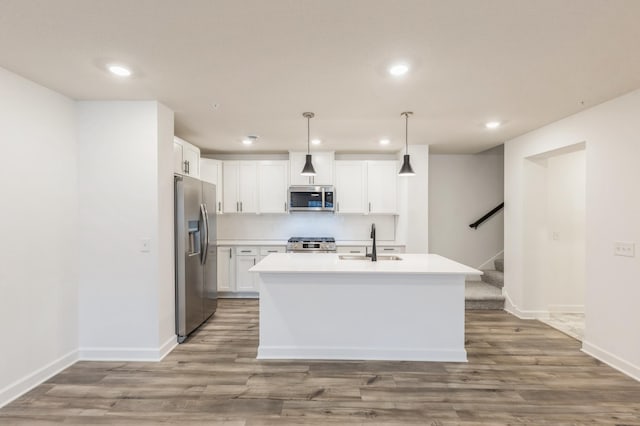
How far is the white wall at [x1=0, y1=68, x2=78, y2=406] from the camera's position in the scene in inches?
95.6

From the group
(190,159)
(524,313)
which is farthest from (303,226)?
(524,313)

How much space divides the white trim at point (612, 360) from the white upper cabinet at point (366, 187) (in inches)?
116

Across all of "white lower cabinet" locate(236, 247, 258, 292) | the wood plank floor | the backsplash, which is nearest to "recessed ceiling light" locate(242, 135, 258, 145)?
the backsplash

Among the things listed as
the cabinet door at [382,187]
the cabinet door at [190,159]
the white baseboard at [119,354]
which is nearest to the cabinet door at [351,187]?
the cabinet door at [382,187]

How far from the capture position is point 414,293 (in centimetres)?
314

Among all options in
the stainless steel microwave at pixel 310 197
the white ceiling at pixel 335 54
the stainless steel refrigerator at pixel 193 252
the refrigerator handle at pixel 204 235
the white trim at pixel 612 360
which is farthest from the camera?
the stainless steel microwave at pixel 310 197

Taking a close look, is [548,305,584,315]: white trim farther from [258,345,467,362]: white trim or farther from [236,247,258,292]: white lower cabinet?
[236,247,258,292]: white lower cabinet

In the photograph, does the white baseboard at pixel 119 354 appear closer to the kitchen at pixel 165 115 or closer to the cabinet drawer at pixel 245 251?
the kitchen at pixel 165 115

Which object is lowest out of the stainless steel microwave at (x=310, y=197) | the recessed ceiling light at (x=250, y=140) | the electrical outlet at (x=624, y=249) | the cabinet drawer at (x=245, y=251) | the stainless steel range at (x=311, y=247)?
the cabinet drawer at (x=245, y=251)

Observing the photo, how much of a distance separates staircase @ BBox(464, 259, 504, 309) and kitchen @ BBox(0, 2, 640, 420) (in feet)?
4.94

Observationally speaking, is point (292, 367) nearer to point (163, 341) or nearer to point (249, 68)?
point (163, 341)

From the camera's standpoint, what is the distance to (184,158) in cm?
400

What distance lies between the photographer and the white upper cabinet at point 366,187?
541 cm

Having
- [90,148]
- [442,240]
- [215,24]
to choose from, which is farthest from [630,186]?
[90,148]
